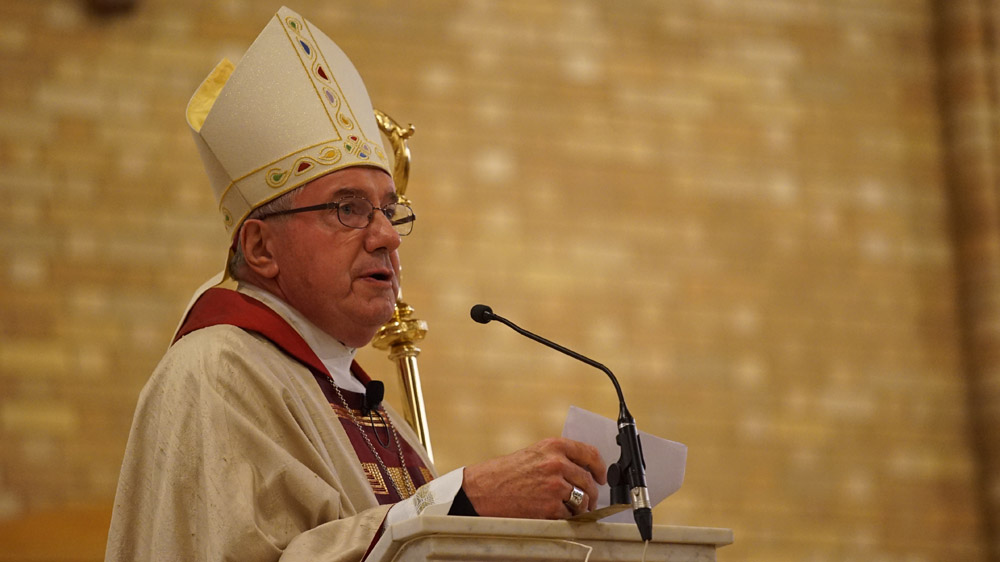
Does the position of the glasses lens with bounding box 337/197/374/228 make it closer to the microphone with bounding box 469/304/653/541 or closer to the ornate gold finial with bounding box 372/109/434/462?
the ornate gold finial with bounding box 372/109/434/462

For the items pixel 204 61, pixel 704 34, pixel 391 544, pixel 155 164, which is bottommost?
pixel 391 544

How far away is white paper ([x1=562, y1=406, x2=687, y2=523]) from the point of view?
2.71 meters

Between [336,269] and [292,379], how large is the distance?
353 millimetres

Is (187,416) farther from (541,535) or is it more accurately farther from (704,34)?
(704,34)

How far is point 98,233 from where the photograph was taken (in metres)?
6.32

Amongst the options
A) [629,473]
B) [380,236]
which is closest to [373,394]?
[380,236]

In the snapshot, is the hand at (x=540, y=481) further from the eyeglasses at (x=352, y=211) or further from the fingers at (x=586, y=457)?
the eyeglasses at (x=352, y=211)

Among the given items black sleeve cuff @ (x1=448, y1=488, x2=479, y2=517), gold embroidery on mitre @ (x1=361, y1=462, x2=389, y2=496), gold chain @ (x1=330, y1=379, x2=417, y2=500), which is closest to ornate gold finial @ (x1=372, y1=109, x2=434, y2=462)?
gold chain @ (x1=330, y1=379, x2=417, y2=500)

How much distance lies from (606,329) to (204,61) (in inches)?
90.1

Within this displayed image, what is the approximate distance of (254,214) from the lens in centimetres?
371

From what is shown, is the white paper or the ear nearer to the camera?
the white paper

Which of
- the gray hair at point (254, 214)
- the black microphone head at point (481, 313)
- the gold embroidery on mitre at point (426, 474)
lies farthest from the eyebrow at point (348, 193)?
the black microphone head at point (481, 313)

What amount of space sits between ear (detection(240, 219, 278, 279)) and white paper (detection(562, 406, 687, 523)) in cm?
117

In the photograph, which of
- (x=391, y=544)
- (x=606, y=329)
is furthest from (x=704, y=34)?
(x=391, y=544)
